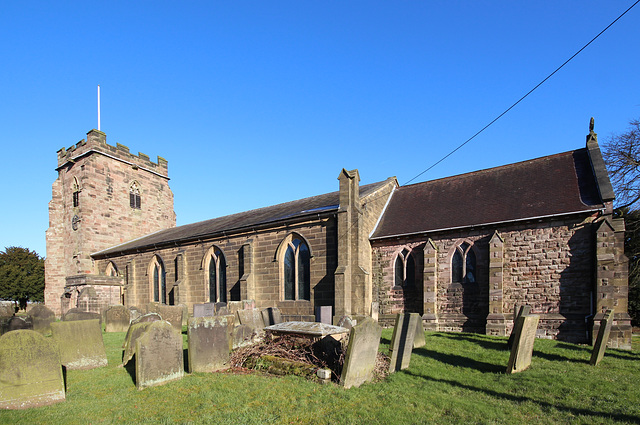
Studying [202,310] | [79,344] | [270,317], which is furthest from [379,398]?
[202,310]

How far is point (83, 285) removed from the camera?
2386 cm

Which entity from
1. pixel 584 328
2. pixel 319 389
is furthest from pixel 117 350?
pixel 584 328

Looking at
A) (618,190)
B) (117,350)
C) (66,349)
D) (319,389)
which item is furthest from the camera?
(618,190)

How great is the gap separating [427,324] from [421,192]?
8.21 meters

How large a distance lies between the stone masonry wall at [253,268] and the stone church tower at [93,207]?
2.57 m

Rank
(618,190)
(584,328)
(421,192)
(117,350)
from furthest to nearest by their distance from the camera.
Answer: (618,190) → (421,192) → (584,328) → (117,350)

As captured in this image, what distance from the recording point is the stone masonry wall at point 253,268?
17859 mm

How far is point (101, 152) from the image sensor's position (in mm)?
30625

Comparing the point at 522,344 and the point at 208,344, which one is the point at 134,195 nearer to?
the point at 208,344

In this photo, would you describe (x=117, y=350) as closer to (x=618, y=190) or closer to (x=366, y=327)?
(x=366, y=327)

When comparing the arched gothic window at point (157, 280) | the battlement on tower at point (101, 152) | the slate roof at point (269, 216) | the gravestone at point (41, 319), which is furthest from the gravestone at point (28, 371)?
the battlement on tower at point (101, 152)

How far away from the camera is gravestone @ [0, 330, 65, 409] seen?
646cm

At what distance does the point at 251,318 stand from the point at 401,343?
5.36 meters

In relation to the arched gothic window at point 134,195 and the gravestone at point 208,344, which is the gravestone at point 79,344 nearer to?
the gravestone at point 208,344
